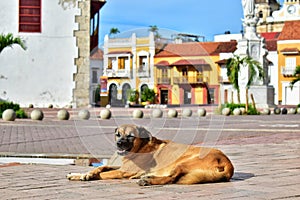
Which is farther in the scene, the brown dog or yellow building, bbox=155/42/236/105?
yellow building, bbox=155/42/236/105

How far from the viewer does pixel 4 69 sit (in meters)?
31.9

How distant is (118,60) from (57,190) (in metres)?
1.35

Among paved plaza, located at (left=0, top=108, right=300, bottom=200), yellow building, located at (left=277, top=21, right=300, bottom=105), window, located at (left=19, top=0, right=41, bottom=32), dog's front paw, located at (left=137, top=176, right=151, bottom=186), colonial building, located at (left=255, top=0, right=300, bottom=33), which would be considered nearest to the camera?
paved plaza, located at (left=0, top=108, right=300, bottom=200)

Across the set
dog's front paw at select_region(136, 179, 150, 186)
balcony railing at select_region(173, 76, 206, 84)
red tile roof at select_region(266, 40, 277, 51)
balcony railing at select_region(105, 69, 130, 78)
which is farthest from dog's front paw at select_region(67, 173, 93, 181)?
red tile roof at select_region(266, 40, 277, 51)

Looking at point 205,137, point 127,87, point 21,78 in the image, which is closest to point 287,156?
point 205,137

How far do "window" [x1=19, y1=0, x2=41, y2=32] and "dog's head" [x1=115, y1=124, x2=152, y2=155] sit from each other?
27669 millimetres

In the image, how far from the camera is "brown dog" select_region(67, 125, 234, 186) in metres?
5.30

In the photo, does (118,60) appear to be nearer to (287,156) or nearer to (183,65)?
(183,65)

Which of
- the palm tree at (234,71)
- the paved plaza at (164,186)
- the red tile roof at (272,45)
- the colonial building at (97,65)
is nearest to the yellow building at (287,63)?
the red tile roof at (272,45)

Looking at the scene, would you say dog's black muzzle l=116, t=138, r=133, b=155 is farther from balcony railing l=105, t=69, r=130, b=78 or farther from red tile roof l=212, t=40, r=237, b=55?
red tile roof l=212, t=40, r=237, b=55

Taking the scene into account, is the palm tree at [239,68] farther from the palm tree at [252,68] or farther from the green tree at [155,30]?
the green tree at [155,30]

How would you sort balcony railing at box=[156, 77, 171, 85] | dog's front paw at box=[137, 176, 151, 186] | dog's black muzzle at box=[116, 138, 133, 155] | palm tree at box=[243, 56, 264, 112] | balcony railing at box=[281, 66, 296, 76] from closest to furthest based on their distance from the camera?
dog's black muzzle at box=[116, 138, 133, 155], dog's front paw at box=[137, 176, 151, 186], balcony railing at box=[156, 77, 171, 85], palm tree at box=[243, 56, 264, 112], balcony railing at box=[281, 66, 296, 76]

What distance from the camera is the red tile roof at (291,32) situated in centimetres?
6559

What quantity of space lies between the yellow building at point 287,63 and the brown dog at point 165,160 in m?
57.9
